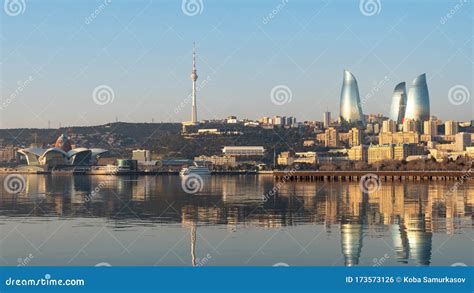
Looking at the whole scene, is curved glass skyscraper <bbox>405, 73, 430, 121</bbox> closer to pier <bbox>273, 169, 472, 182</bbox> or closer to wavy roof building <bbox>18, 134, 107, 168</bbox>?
wavy roof building <bbox>18, 134, 107, 168</bbox>

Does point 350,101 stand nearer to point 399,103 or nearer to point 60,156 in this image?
point 399,103

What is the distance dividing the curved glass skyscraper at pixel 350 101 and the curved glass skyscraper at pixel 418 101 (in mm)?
11280

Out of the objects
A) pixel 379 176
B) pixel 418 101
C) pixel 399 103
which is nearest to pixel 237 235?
pixel 379 176

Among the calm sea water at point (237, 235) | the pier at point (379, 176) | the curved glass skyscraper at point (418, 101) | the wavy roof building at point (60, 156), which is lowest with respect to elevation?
the calm sea water at point (237, 235)

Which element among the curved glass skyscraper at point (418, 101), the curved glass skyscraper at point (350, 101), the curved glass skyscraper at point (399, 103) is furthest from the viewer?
the curved glass skyscraper at point (350, 101)

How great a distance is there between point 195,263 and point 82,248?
9.22ft

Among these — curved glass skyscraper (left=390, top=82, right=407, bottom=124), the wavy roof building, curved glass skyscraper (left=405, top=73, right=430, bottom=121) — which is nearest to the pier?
the wavy roof building

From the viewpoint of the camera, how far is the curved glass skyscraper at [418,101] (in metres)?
152

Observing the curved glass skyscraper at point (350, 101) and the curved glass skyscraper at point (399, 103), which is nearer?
the curved glass skyscraper at point (399, 103)

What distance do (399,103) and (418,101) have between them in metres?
9.02

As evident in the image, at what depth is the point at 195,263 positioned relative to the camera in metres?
14.8

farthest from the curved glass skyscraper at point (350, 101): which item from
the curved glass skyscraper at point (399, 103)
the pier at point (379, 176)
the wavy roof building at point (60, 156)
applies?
the pier at point (379, 176)

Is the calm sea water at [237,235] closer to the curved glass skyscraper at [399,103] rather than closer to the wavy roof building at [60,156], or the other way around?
the wavy roof building at [60,156]

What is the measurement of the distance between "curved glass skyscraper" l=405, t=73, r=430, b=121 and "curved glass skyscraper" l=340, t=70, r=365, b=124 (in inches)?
444
